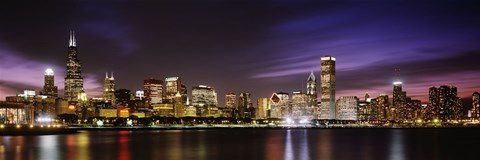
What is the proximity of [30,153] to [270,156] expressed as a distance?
27618 mm

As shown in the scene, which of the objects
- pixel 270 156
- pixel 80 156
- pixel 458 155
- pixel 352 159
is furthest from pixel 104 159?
pixel 458 155

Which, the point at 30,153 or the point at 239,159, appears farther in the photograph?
the point at 30,153

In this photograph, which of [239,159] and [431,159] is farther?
[431,159]

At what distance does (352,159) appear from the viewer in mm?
60562

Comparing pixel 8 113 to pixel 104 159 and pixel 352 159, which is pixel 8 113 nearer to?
pixel 104 159

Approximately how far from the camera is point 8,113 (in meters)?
159

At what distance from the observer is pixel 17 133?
135m

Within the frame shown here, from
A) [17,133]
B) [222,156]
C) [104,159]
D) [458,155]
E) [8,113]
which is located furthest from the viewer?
[8,113]

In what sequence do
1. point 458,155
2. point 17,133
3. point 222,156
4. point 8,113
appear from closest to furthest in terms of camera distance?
point 222,156, point 458,155, point 17,133, point 8,113

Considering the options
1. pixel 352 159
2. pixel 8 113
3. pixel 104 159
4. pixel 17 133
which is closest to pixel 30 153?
pixel 104 159

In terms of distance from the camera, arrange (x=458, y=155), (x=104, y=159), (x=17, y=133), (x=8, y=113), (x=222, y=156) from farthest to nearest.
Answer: (x=8, y=113), (x=17, y=133), (x=458, y=155), (x=222, y=156), (x=104, y=159)

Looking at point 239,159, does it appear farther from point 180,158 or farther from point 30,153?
point 30,153

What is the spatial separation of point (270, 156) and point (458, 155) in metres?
22.9

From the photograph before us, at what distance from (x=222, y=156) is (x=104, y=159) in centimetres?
1254
